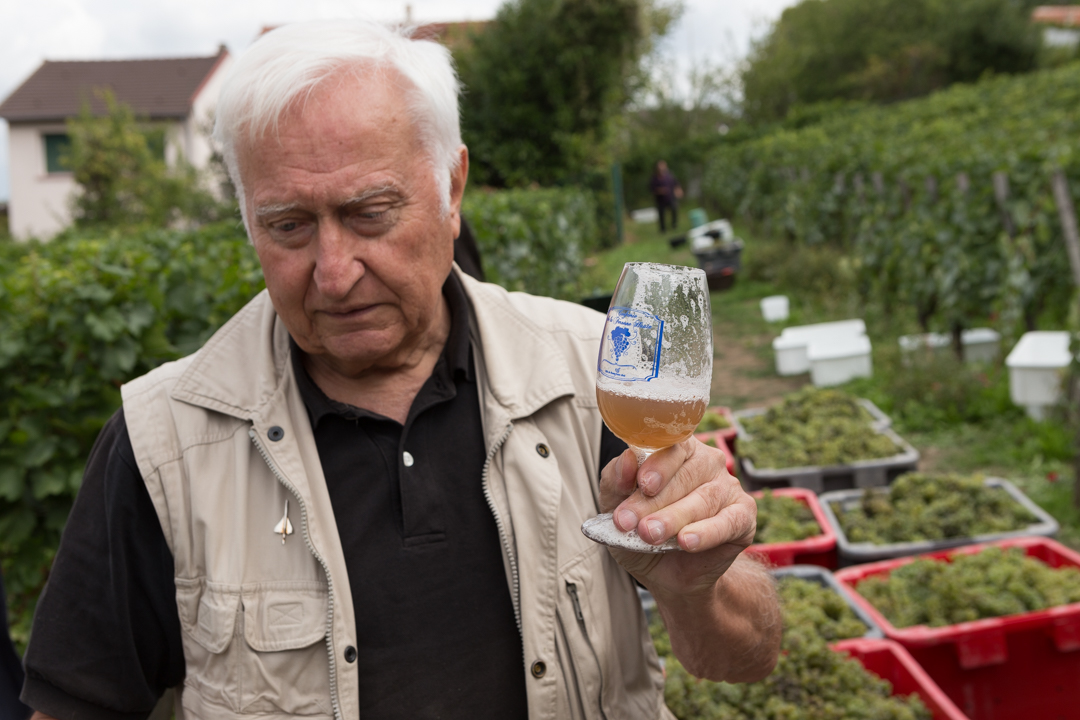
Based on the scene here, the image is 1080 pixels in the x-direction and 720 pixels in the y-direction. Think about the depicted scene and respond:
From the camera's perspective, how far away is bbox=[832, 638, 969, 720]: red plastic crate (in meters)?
2.54

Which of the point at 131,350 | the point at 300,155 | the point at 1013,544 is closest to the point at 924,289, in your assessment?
the point at 1013,544

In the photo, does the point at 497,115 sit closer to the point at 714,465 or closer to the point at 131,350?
the point at 131,350

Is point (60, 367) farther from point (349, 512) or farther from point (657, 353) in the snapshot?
point (657, 353)

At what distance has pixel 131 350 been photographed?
331 cm

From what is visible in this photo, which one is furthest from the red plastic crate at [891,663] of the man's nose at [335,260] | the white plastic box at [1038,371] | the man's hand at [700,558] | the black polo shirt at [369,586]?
the white plastic box at [1038,371]

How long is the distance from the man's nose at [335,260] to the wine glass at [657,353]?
607 millimetres

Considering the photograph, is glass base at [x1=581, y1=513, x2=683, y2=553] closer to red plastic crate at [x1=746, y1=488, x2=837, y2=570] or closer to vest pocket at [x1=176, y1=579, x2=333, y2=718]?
vest pocket at [x1=176, y1=579, x2=333, y2=718]

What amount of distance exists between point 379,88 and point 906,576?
2.76 metres

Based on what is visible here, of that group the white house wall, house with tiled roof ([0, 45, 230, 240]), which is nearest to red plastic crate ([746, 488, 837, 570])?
house with tiled roof ([0, 45, 230, 240])


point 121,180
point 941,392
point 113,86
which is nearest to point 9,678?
point 941,392

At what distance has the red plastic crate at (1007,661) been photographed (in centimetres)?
283

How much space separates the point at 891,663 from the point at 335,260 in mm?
2241

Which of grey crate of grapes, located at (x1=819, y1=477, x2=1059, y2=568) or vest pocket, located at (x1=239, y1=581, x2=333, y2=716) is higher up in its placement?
vest pocket, located at (x1=239, y1=581, x2=333, y2=716)

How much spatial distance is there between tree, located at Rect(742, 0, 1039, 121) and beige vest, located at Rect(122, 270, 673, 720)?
4384 centimetres
